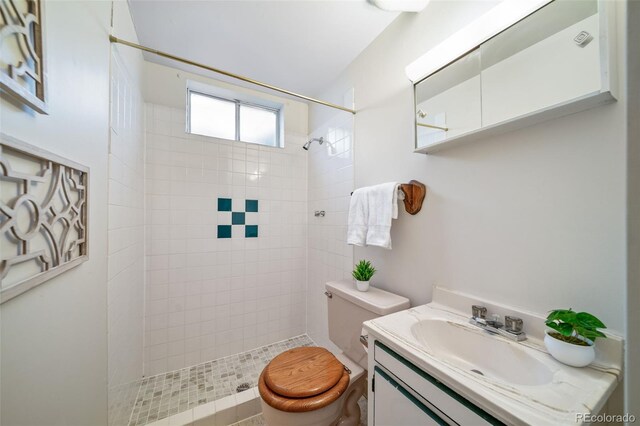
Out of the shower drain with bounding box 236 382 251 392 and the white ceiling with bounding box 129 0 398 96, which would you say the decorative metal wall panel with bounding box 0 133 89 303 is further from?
the shower drain with bounding box 236 382 251 392

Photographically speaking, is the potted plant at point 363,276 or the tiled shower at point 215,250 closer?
the potted plant at point 363,276

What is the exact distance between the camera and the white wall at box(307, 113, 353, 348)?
1778 mm

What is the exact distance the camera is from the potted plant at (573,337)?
24.3 inches

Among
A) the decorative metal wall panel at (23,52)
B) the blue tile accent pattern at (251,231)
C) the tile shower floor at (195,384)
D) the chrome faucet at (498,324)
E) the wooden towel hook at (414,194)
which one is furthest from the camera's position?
the blue tile accent pattern at (251,231)

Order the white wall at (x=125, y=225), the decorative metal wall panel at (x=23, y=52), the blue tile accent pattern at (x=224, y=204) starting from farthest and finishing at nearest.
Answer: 1. the blue tile accent pattern at (x=224, y=204)
2. the white wall at (x=125, y=225)
3. the decorative metal wall panel at (x=23, y=52)

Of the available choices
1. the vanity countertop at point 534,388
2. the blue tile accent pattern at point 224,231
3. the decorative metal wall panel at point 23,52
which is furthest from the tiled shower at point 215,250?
the vanity countertop at point 534,388

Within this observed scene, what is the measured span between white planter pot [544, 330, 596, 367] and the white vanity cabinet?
322mm

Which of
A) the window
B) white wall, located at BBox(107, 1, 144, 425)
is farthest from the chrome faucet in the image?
the window

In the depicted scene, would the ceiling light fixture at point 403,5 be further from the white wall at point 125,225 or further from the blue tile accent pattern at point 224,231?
the blue tile accent pattern at point 224,231

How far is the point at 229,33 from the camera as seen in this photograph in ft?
4.86

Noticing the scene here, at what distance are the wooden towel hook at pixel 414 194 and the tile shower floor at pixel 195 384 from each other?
1659 mm

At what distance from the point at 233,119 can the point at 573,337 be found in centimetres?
250

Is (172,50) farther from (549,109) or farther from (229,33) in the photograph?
(549,109)

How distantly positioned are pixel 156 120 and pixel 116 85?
0.68 m
